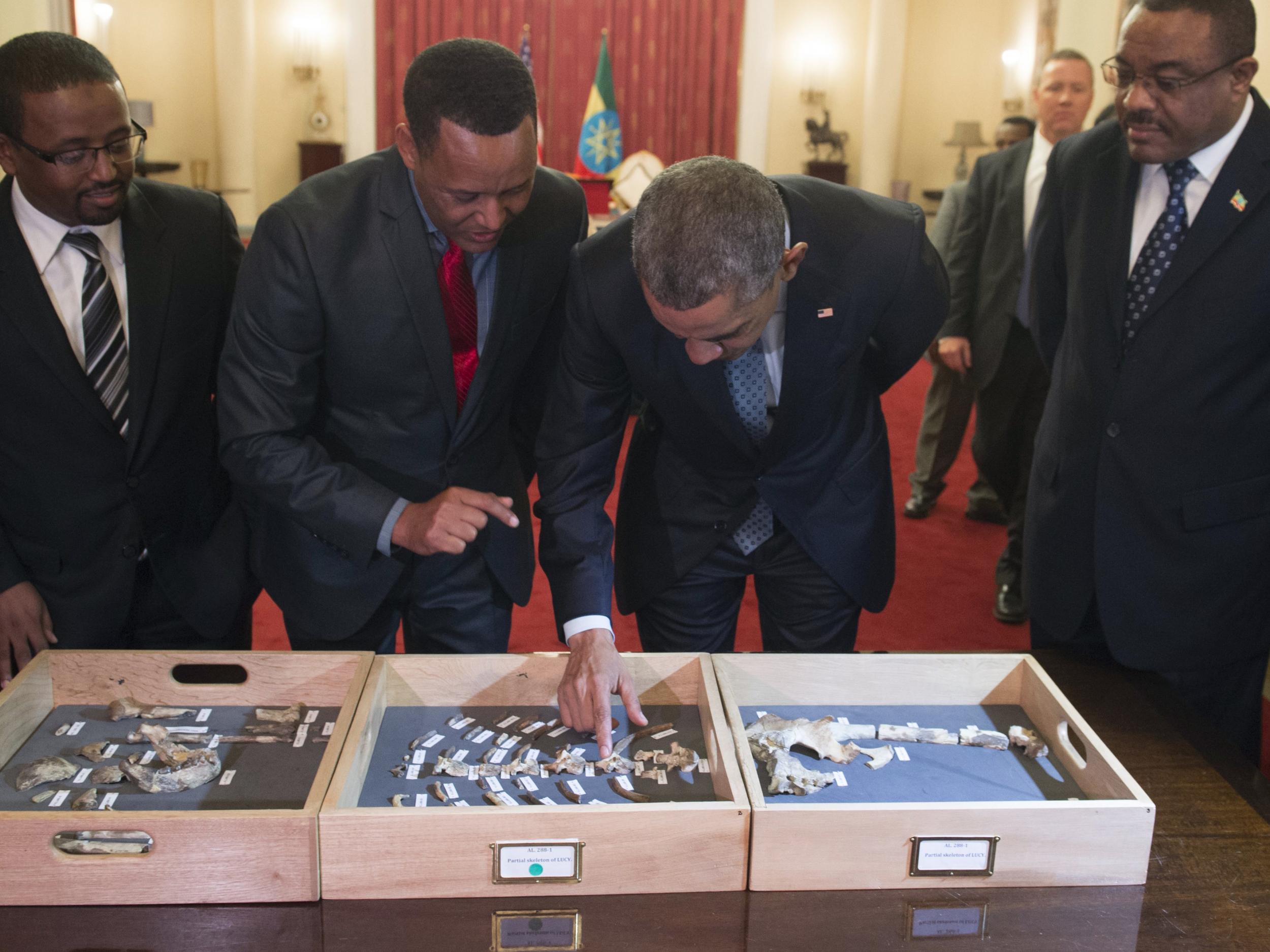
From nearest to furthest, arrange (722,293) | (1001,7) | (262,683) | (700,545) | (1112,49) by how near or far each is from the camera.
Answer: (722,293), (262,683), (700,545), (1112,49), (1001,7)

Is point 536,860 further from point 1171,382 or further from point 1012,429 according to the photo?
point 1012,429

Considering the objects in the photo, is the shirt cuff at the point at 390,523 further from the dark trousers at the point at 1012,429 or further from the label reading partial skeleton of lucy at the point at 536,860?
the dark trousers at the point at 1012,429

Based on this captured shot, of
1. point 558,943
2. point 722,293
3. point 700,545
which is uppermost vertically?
point 722,293

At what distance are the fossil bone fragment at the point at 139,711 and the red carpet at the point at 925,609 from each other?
190 cm

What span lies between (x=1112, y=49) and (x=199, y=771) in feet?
24.8

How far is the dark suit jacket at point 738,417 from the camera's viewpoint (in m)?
1.72

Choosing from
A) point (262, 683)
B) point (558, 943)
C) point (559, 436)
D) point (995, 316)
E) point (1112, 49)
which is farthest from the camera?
point (1112, 49)

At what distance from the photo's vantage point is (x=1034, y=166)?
399cm

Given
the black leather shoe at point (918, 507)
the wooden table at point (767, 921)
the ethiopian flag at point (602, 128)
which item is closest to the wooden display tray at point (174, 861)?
the wooden table at point (767, 921)

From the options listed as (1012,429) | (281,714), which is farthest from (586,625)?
(1012,429)

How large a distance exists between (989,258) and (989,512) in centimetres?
118

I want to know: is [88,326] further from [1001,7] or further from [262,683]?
[1001,7]

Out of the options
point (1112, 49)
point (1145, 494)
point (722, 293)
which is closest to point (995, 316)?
point (1145, 494)

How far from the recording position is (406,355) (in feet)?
5.96
